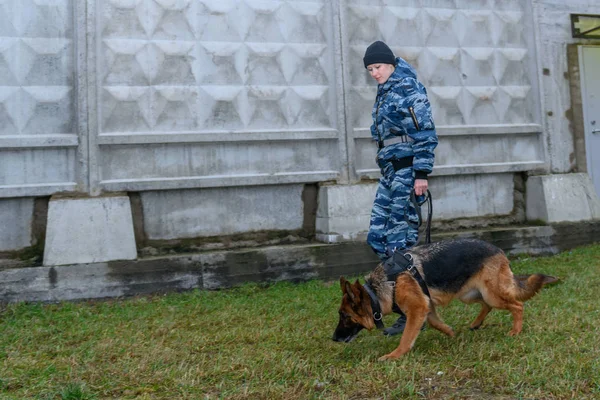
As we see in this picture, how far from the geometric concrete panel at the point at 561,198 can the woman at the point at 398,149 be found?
413 cm

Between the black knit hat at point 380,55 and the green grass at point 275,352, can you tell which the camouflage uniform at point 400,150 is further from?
the green grass at point 275,352

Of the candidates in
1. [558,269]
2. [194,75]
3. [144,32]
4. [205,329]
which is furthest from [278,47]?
[558,269]

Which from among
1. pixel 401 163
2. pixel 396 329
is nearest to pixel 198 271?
pixel 396 329

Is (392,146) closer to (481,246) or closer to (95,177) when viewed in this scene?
(481,246)

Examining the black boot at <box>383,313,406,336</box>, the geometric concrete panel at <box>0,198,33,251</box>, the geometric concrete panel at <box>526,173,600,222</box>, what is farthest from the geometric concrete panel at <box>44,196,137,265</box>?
the geometric concrete panel at <box>526,173,600,222</box>

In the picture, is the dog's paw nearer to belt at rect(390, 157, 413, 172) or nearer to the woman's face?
belt at rect(390, 157, 413, 172)

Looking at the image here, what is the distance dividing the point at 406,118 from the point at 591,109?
5.57 metres

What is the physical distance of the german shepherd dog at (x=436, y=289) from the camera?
3820mm

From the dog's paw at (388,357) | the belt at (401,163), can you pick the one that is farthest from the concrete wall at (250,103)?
the dog's paw at (388,357)

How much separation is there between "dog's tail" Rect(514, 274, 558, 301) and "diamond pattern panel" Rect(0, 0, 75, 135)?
528cm

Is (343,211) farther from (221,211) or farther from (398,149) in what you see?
(398,149)

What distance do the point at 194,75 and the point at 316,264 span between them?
290 centimetres

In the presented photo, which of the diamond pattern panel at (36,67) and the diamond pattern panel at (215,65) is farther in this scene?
the diamond pattern panel at (215,65)

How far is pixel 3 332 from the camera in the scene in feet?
16.0
